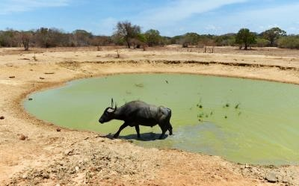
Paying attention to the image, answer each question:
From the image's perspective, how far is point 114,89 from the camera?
25703 mm

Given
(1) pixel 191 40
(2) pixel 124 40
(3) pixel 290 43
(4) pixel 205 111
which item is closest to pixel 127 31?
(2) pixel 124 40

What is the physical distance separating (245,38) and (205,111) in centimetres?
4623

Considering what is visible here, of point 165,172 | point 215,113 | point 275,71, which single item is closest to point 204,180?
point 165,172

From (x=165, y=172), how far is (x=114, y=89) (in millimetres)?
15623

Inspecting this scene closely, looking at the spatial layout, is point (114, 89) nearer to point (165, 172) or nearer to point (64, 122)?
point (64, 122)

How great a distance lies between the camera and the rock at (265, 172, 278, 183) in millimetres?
10453

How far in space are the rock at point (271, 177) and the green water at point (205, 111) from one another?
4.20 feet

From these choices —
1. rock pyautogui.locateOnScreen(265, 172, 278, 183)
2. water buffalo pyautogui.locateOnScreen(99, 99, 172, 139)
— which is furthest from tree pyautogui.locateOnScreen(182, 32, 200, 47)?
rock pyautogui.locateOnScreen(265, 172, 278, 183)

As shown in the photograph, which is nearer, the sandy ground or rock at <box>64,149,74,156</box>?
the sandy ground

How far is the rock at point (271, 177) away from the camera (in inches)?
412

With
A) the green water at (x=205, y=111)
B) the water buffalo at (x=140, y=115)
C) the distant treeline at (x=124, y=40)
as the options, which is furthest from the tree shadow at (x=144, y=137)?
the distant treeline at (x=124, y=40)

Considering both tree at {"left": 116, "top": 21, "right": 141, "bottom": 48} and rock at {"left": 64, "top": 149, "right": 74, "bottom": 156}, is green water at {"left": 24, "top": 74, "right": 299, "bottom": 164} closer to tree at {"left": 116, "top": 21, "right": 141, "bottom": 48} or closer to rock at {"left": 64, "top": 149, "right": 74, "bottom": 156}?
rock at {"left": 64, "top": 149, "right": 74, "bottom": 156}

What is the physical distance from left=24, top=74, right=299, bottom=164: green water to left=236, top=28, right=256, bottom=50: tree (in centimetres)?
3249

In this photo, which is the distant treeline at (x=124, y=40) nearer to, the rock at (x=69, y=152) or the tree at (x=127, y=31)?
the tree at (x=127, y=31)
